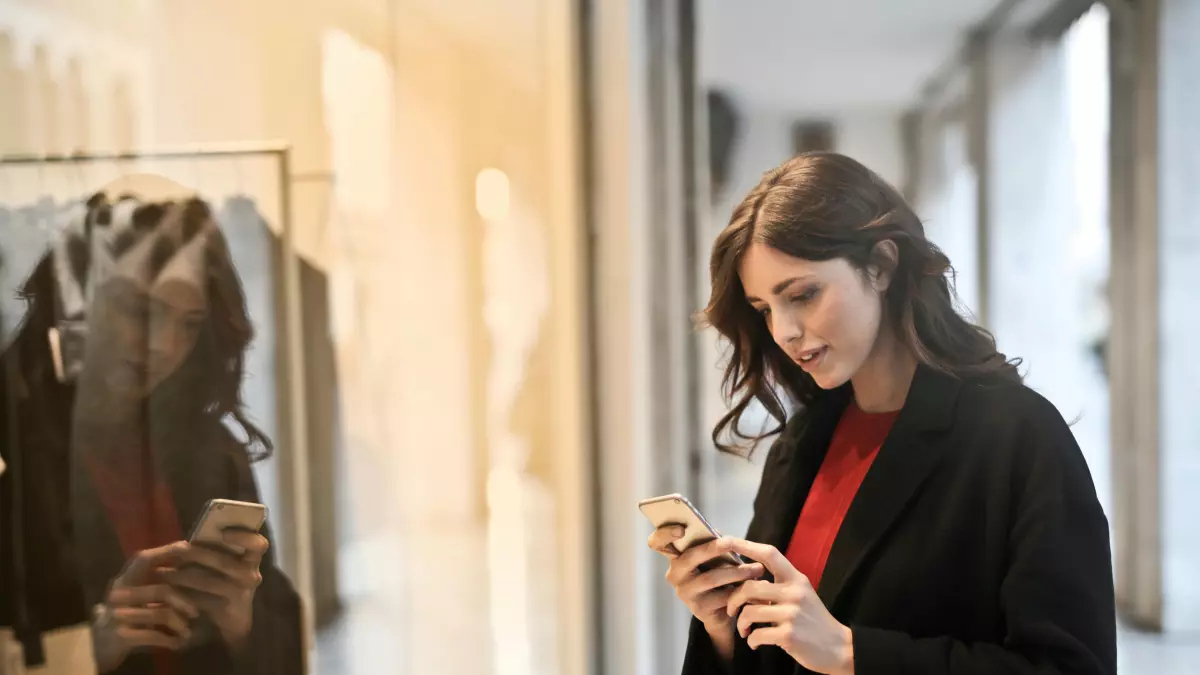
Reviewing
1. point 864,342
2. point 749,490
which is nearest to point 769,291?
point 864,342

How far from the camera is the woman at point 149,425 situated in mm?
932

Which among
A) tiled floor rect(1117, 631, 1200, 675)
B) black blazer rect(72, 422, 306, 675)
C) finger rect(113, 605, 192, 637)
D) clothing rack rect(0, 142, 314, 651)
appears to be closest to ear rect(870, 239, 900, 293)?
tiled floor rect(1117, 631, 1200, 675)

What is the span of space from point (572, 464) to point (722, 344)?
0.26 metres

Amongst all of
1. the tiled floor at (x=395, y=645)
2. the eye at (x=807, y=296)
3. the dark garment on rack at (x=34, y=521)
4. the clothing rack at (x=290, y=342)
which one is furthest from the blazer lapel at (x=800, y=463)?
A: the dark garment on rack at (x=34, y=521)

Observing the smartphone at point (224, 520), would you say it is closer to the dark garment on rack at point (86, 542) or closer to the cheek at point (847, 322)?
the dark garment on rack at point (86, 542)

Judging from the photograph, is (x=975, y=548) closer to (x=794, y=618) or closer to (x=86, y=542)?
(x=794, y=618)

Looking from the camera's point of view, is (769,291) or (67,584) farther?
(67,584)

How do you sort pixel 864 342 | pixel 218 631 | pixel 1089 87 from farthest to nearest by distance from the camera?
pixel 218 631 < pixel 1089 87 < pixel 864 342

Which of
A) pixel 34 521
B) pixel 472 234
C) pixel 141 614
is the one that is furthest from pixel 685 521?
pixel 34 521

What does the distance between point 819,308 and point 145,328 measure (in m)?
0.74

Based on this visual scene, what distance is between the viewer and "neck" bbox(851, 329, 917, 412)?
0.72 m

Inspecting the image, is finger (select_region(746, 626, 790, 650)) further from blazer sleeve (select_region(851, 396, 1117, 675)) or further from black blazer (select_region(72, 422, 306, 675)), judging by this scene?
black blazer (select_region(72, 422, 306, 675))

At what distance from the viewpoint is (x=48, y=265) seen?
96 cm

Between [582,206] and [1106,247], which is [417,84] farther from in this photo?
[1106,247]
